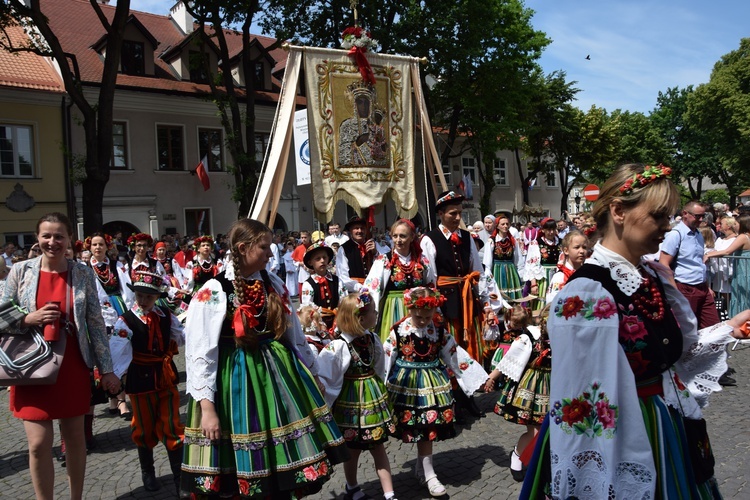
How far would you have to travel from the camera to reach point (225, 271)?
367cm

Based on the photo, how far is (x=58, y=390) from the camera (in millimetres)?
4105

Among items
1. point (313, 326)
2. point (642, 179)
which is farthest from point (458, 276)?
point (642, 179)

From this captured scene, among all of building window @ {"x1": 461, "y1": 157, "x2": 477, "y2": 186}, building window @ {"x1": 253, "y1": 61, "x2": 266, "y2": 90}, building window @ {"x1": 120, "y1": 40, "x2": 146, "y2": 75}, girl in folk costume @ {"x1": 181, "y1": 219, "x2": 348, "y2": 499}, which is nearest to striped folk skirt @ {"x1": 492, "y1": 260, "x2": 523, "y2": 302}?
girl in folk costume @ {"x1": 181, "y1": 219, "x2": 348, "y2": 499}

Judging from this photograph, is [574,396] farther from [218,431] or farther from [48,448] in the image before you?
[48,448]

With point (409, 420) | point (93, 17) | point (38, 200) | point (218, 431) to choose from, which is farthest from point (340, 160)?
point (93, 17)

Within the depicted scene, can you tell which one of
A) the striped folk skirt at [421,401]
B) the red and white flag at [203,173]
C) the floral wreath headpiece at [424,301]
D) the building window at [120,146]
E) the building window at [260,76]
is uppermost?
the building window at [260,76]

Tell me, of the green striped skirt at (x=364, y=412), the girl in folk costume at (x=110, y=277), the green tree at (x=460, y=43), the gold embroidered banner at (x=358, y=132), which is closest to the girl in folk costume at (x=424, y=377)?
the green striped skirt at (x=364, y=412)

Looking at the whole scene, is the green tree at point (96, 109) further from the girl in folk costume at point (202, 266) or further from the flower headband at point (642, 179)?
the flower headband at point (642, 179)

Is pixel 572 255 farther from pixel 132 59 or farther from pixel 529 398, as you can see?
pixel 132 59

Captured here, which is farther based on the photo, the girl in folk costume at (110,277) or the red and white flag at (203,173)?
the red and white flag at (203,173)

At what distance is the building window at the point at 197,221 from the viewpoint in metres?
26.6

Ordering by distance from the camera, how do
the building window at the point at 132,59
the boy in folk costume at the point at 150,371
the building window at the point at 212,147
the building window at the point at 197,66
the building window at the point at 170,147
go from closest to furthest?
the boy in folk costume at the point at 150,371
the building window at the point at 197,66
the building window at the point at 132,59
the building window at the point at 170,147
the building window at the point at 212,147

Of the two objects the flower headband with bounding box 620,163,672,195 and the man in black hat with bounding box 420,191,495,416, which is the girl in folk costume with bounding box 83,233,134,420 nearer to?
the man in black hat with bounding box 420,191,495,416

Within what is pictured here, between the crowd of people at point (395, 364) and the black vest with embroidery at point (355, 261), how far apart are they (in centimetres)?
101
